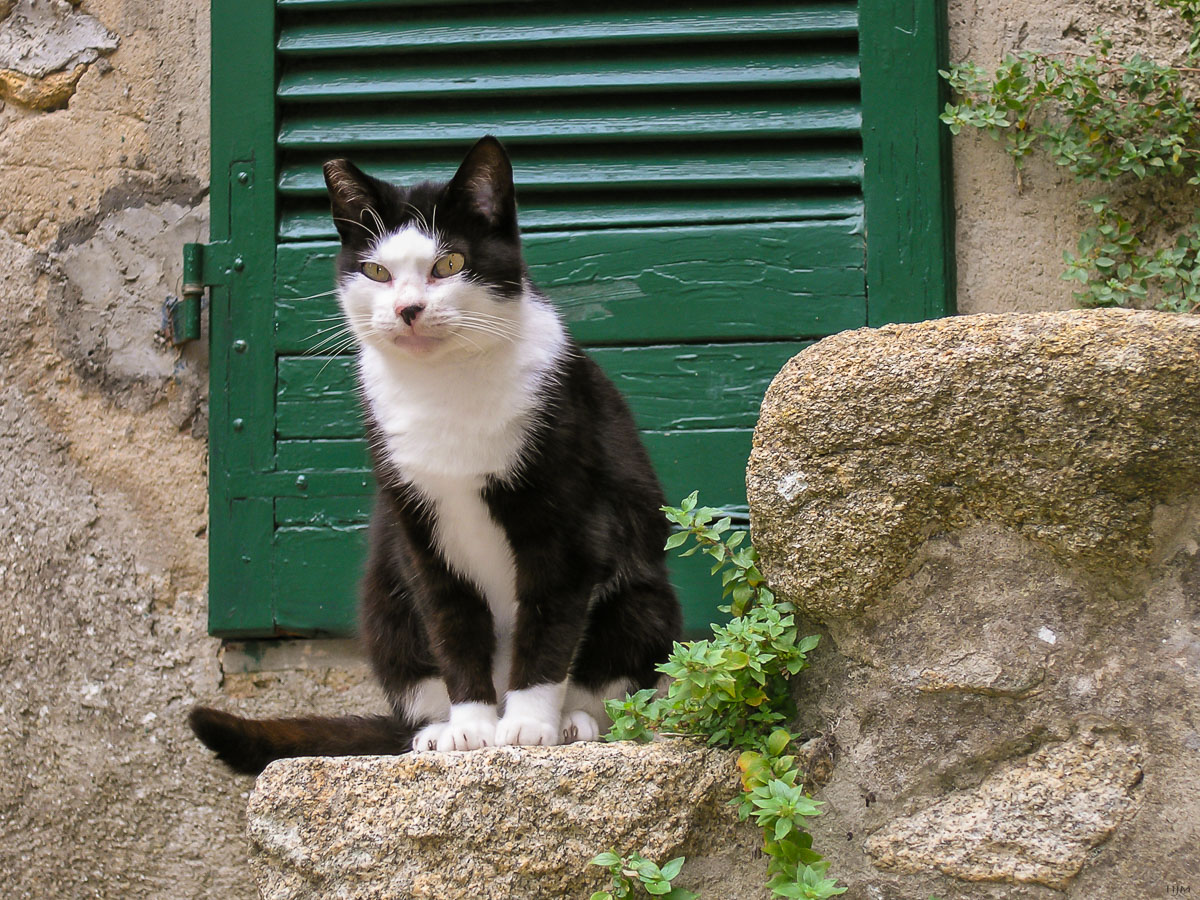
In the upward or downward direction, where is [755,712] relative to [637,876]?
upward

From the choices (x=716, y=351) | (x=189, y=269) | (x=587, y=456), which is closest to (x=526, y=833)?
(x=587, y=456)

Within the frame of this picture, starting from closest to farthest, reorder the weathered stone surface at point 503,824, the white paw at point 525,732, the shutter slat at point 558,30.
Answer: the weathered stone surface at point 503,824
the white paw at point 525,732
the shutter slat at point 558,30

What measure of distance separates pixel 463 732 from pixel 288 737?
1.28 ft

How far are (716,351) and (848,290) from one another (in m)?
0.32

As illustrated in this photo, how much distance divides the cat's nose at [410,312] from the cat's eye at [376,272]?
12cm

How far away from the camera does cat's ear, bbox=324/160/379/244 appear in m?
2.02

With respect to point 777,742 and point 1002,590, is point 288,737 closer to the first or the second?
point 777,742

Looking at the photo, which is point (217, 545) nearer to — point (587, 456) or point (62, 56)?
point (587, 456)

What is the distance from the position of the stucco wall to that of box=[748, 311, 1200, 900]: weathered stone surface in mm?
1303

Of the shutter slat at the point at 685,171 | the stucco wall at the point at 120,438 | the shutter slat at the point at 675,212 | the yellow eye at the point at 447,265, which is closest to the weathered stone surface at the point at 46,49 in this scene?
the stucco wall at the point at 120,438

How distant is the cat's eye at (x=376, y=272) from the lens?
199 cm

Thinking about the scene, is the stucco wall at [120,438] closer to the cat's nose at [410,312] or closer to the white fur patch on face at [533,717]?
the white fur patch on face at [533,717]

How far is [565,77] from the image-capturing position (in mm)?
2641

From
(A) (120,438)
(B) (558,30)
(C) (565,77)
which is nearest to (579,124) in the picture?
(C) (565,77)
